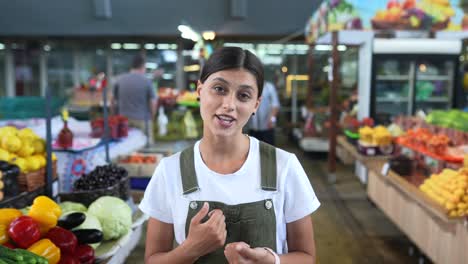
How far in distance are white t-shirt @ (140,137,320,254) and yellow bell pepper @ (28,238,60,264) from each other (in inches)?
35.8

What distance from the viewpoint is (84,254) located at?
2434 mm

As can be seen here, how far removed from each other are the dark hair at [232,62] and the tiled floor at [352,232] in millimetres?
2739

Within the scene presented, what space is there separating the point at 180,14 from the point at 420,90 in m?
6.69

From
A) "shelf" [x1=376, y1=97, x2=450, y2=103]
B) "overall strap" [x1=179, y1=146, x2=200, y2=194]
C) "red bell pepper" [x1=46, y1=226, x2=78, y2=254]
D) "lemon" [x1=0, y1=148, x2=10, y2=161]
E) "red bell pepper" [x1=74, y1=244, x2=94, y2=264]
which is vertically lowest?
"red bell pepper" [x1=74, y1=244, x2=94, y2=264]

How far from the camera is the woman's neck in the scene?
1456mm

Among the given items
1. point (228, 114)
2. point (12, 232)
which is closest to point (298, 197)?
point (228, 114)

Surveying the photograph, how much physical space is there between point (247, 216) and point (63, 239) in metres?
1.28

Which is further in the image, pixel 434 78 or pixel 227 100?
pixel 434 78

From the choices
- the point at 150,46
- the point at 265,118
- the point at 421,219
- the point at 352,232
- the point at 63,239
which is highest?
the point at 150,46

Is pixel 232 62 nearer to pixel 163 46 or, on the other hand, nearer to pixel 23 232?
pixel 23 232

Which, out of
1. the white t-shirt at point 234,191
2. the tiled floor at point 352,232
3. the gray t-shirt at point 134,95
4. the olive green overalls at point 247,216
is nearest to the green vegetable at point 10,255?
the white t-shirt at point 234,191

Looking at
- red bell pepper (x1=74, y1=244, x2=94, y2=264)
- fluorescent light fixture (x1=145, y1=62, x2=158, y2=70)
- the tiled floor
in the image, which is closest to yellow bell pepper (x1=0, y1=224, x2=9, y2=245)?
red bell pepper (x1=74, y1=244, x2=94, y2=264)

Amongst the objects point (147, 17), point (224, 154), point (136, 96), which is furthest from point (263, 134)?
point (147, 17)

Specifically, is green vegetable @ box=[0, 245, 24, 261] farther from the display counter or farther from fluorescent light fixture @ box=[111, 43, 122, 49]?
fluorescent light fixture @ box=[111, 43, 122, 49]
